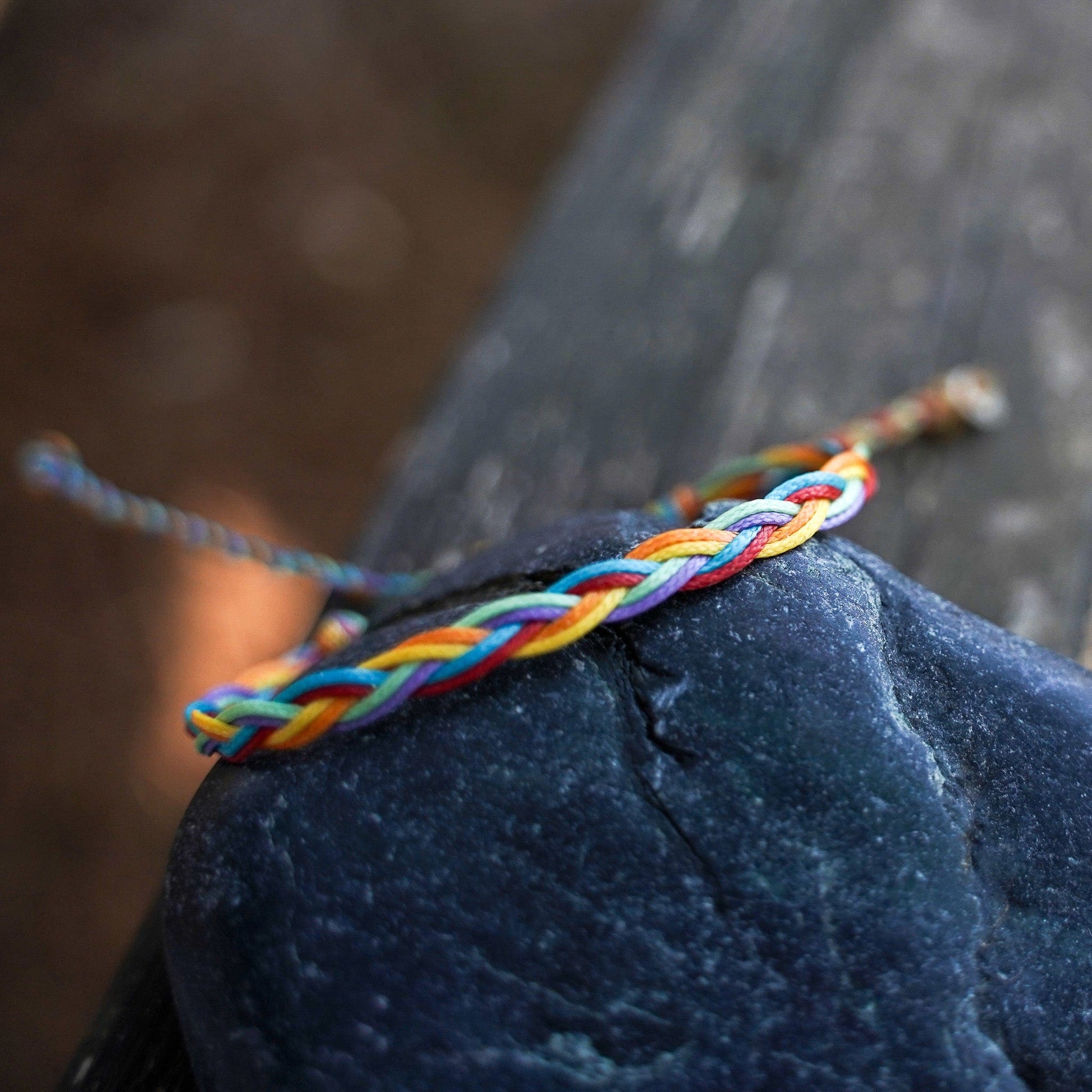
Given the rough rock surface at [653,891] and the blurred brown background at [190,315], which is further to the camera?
the blurred brown background at [190,315]

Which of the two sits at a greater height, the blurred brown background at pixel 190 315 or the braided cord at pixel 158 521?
the blurred brown background at pixel 190 315

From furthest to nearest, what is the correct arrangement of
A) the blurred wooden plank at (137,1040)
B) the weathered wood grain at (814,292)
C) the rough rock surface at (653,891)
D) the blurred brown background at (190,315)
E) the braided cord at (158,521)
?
the blurred brown background at (190,315)
the weathered wood grain at (814,292)
the braided cord at (158,521)
the blurred wooden plank at (137,1040)
the rough rock surface at (653,891)

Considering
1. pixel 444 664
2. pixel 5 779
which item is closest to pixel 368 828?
pixel 444 664

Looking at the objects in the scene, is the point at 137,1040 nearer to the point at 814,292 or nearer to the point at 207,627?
the point at 814,292

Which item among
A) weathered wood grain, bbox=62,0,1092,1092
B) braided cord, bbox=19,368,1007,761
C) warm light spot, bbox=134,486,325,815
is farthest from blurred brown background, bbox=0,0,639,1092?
braided cord, bbox=19,368,1007,761

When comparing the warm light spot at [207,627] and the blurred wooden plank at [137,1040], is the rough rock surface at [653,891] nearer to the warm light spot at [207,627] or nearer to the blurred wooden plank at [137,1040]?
the blurred wooden plank at [137,1040]

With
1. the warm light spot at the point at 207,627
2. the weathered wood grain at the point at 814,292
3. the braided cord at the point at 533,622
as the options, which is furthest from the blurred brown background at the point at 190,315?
the braided cord at the point at 533,622

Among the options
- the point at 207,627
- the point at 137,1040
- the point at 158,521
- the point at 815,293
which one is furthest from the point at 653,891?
the point at 207,627
